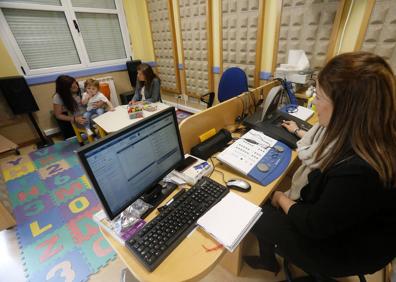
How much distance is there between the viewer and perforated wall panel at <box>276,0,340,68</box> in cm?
199

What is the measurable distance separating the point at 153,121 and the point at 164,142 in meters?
0.12

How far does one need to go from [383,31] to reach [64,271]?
3341 millimetres

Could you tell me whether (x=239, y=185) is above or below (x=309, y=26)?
below

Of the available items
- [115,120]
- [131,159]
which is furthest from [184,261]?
[115,120]

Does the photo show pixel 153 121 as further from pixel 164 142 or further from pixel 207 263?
pixel 207 263

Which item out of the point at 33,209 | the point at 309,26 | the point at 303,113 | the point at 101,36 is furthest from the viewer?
the point at 101,36

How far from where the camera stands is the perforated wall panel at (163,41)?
3555mm

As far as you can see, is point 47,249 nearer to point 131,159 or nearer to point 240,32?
point 131,159

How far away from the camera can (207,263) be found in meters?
0.65

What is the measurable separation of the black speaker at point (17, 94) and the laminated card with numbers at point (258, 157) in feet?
10.7

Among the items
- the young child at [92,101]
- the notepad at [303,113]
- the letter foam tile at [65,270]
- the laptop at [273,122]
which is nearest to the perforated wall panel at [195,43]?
the young child at [92,101]

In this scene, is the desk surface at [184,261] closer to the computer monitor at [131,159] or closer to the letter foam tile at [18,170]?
the computer monitor at [131,159]

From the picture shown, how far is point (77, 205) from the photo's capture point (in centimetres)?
194

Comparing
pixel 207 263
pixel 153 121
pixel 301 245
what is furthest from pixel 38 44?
pixel 301 245
